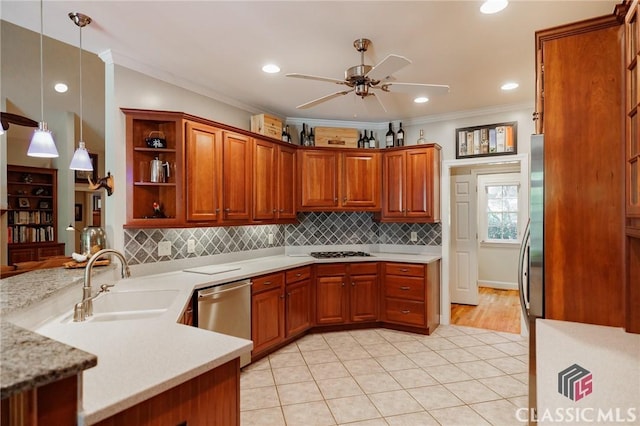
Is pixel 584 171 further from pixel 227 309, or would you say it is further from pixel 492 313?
pixel 492 313

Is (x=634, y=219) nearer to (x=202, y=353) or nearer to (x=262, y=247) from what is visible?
(x=202, y=353)

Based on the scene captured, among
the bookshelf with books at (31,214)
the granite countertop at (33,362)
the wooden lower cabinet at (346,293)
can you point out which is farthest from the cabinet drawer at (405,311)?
the bookshelf with books at (31,214)

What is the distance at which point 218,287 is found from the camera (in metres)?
2.80

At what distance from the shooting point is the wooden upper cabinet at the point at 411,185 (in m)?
4.19

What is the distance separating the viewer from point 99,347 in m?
1.30

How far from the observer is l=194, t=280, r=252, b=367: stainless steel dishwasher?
267 cm

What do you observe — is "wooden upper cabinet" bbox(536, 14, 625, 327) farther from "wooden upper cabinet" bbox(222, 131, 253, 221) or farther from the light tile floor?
"wooden upper cabinet" bbox(222, 131, 253, 221)

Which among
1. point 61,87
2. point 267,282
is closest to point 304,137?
point 267,282

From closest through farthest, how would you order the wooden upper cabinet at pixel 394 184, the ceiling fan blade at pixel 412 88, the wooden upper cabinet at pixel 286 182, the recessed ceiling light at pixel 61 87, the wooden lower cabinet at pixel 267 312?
1. the ceiling fan blade at pixel 412 88
2. the wooden lower cabinet at pixel 267 312
3. the wooden upper cabinet at pixel 286 182
4. the wooden upper cabinet at pixel 394 184
5. the recessed ceiling light at pixel 61 87

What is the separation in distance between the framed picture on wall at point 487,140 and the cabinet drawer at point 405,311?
1947mm

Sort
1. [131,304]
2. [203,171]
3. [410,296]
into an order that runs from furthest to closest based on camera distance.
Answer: [410,296]
[203,171]
[131,304]

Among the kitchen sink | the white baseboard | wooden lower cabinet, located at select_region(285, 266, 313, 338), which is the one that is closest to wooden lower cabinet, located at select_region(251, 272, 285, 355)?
wooden lower cabinet, located at select_region(285, 266, 313, 338)

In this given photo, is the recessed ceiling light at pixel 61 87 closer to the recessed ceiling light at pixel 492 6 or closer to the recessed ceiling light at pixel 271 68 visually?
the recessed ceiling light at pixel 271 68

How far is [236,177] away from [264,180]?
0.41 metres
